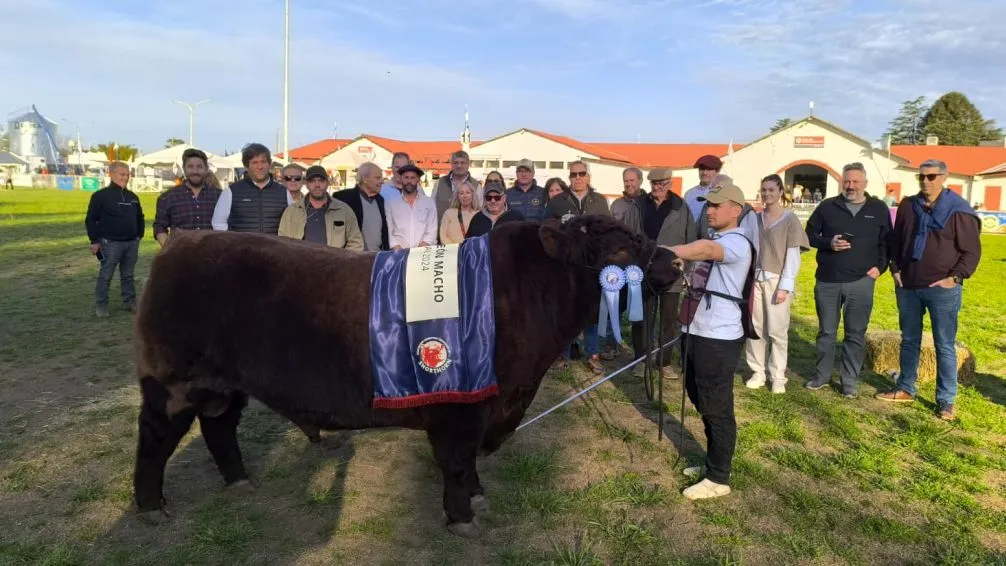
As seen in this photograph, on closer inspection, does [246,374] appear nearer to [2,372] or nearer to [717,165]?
[2,372]

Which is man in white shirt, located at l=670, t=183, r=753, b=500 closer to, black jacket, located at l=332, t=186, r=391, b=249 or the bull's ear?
the bull's ear

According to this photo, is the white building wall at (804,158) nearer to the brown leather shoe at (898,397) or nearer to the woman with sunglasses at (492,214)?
the brown leather shoe at (898,397)

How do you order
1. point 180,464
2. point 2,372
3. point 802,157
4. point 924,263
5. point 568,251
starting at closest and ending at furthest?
point 568,251 < point 180,464 < point 924,263 < point 2,372 < point 802,157

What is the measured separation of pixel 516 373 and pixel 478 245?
0.77 m

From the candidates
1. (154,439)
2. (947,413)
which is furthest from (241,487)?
(947,413)

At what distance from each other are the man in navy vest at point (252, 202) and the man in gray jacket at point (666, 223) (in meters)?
3.75

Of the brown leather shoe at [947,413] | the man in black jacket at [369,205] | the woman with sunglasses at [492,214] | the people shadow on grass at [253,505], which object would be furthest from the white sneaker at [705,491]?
the man in black jacket at [369,205]

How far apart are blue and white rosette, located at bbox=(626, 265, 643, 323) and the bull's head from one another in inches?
2.6

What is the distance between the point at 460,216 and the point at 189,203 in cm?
307

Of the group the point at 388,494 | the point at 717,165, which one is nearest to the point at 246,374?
the point at 388,494

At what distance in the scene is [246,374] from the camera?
3514mm

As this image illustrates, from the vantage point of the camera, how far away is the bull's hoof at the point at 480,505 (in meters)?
3.95

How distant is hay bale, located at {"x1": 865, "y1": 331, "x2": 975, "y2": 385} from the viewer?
21.9 ft

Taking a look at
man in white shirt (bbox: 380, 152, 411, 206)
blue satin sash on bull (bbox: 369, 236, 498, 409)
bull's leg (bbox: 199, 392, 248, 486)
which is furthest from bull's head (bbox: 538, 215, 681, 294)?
man in white shirt (bbox: 380, 152, 411, 206)
